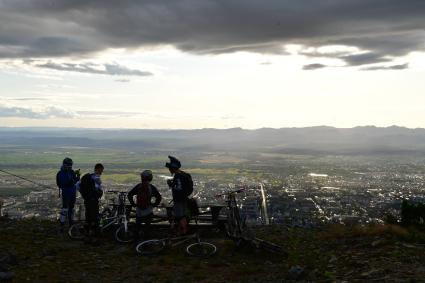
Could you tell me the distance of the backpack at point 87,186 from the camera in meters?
14.6

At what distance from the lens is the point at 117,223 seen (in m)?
15.7

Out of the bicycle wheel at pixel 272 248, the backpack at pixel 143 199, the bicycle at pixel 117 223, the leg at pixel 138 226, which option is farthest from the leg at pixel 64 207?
the bicycle wheel at pixel 272 248

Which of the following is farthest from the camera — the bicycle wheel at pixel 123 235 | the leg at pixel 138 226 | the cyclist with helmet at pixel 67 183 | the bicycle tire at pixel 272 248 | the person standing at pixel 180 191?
the cyclist with helmet at pixel 67 183

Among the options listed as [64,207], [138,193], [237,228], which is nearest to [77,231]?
[64,207]

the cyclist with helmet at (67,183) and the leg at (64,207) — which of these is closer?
the cyclist with helmet at (67,183)

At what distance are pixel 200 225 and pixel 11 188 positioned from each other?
9198 cm

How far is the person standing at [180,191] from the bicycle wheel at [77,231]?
4.25m

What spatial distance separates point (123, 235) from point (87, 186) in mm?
2314

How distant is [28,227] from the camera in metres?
17.3

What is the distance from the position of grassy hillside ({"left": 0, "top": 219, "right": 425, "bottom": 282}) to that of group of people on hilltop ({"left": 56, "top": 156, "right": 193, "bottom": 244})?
969 mm

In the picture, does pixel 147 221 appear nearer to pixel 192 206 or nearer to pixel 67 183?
pixel 192 206

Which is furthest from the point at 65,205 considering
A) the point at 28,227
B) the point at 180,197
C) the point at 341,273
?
the point at 341,273

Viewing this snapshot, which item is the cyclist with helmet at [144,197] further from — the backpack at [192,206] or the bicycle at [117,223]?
the backpack at [192,206]

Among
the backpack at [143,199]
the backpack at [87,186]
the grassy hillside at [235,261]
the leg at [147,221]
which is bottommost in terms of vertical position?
the grassy hillside at [235,261]
